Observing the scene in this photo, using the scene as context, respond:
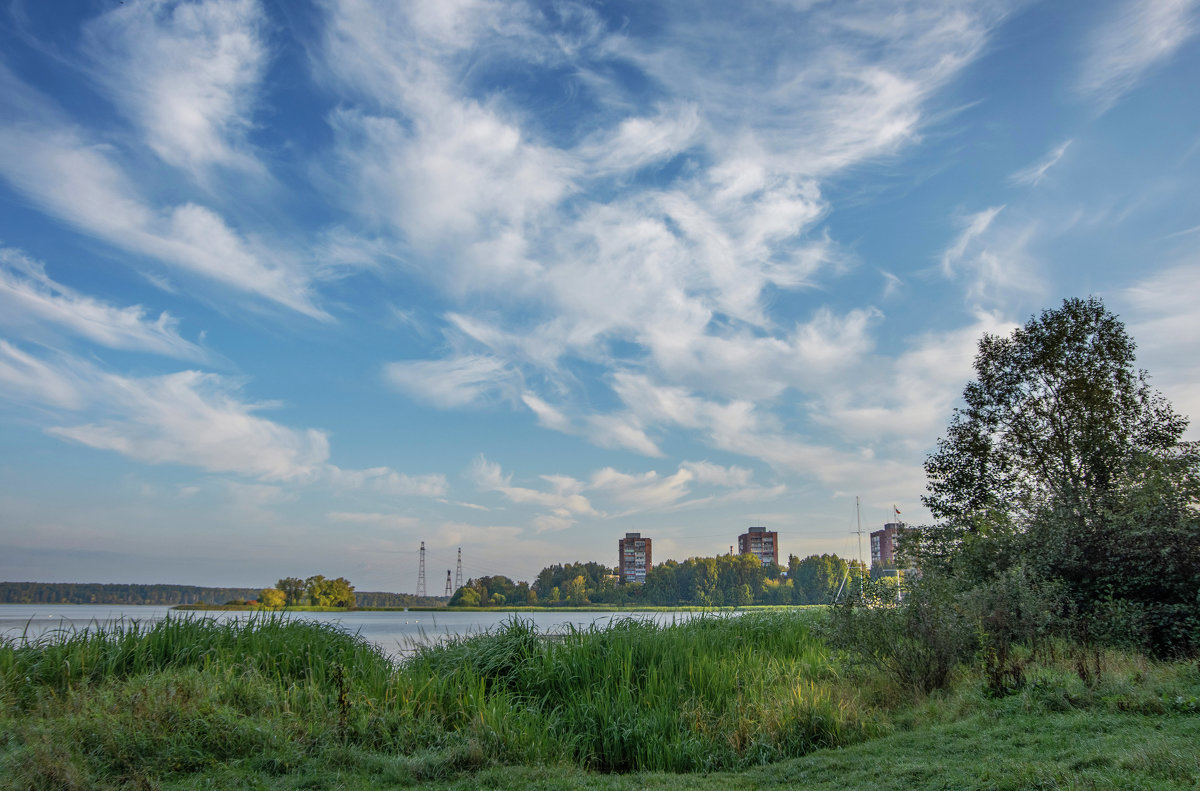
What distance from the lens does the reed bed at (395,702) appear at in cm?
800

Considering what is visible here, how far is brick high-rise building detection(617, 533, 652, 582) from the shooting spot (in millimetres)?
85750

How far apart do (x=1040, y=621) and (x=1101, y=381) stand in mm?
16322

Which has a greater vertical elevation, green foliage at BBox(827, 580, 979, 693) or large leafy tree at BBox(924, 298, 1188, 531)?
large leafy tree at BBox(924, 298, 1188, 531)

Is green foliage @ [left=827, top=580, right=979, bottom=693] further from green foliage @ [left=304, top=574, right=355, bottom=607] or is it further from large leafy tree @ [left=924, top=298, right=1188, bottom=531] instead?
green foliage @ [left=304, top=574, right=355, bottom=607]

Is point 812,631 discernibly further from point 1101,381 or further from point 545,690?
point 1101,381

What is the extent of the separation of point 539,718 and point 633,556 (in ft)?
264

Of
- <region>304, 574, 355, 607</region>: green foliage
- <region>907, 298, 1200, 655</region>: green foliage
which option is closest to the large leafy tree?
<region>907, 298, 1200, 655</region>: green foliage

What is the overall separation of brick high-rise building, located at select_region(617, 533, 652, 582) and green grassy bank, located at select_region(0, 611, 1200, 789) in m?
72.6

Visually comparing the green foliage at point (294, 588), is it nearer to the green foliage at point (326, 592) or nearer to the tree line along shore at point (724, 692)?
the green foliage at point (326, 592)

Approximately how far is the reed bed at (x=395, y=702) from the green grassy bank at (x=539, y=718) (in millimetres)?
35

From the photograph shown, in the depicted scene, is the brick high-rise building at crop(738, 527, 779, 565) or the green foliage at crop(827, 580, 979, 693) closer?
the green foliage at crop(827, 580, 979, 693)

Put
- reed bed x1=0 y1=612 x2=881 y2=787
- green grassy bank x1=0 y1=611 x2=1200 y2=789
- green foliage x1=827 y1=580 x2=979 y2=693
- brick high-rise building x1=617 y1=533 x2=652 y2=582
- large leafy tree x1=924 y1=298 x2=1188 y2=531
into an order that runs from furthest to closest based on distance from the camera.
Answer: brick high-rise building x1=617 y1=533 x2=652 y2=582
large leafy tree x1=924 y1=298 x2=1188 y2=531
green foliage x1=827 y1=580 x2=979 y2=693
reed bed x1=0 y1=612 x2=881 y2=787
green grassy bank x1=0 y1=611 x2=1200 y2=789

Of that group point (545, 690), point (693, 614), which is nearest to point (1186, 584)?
point (693, 614)

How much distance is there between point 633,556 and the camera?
8931 centimetres
